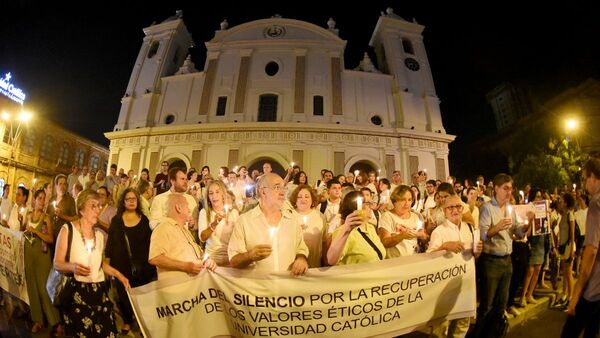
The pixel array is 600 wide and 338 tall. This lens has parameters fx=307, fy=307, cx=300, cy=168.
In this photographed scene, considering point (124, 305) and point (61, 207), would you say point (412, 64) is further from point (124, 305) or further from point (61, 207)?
point (124, 305)

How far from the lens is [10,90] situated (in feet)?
95.6

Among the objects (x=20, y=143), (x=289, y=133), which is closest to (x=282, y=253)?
(x=289, y=133)

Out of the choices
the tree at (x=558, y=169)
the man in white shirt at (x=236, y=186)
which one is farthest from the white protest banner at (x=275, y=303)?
the tree at (x=558, y=169)

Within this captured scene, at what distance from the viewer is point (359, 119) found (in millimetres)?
24156

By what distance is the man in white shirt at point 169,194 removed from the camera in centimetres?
430

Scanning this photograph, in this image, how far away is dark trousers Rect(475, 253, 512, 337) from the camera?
3.96 metres

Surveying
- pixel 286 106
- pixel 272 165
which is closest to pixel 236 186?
pixel 272 165

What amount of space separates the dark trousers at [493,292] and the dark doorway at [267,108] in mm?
21122

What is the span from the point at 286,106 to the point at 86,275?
21880mm

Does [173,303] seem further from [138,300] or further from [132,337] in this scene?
[132,337]

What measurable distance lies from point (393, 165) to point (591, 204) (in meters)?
20.7

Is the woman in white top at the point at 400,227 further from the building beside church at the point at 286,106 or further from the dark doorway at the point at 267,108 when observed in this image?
the dark doorway at the point at 267,108

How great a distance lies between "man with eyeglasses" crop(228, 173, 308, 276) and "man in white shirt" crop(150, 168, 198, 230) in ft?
5.26

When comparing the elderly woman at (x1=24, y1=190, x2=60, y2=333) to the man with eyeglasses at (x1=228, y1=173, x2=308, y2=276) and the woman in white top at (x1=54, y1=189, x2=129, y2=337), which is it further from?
the man with eyeglasses at (x1=228, y1=173, x2=308, y2=276)
